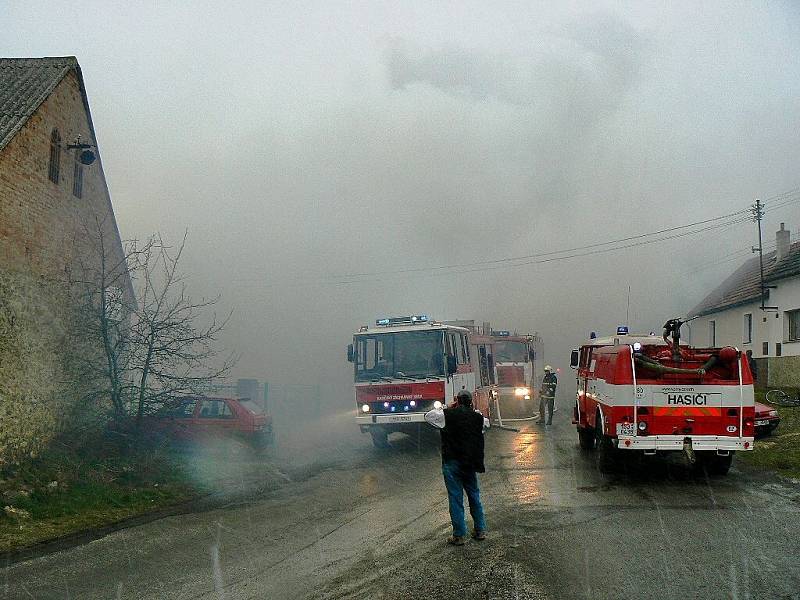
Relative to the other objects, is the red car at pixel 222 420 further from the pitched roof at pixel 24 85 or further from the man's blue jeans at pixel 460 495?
the man's blue jeans at pixel 460 495

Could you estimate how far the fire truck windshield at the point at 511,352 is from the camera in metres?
28.2

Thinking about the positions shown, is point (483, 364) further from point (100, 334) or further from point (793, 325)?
point (793, 325)

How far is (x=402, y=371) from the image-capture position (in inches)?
653

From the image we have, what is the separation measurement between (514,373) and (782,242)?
16.1 m

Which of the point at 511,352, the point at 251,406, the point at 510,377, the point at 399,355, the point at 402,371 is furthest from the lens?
the point at 511,352

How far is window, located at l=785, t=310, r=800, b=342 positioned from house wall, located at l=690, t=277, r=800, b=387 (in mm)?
103

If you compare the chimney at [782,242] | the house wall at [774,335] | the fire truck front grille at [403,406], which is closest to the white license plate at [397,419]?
the fire truck front grille at [403,406]

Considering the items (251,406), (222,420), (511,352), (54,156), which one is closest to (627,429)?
(251,406)

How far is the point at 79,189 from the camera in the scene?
15281 millimetres

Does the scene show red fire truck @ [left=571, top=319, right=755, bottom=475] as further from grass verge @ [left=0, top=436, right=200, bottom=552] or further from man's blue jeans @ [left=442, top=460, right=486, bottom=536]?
grass verge @ [left=0, top=436, right=200, bottom=552]

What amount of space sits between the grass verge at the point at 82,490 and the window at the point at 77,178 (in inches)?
203

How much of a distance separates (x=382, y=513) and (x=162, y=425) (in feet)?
22.7

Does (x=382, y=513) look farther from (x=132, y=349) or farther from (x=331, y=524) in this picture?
(x=132, y=349)

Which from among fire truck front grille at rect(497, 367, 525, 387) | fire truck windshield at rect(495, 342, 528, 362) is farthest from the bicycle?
fire truck windshield at rect(495, 342, 528, 362)
